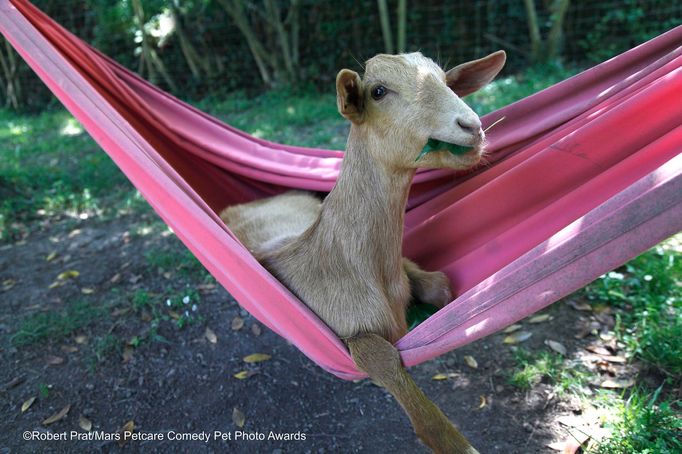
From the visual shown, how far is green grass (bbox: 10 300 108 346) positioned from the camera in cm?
292

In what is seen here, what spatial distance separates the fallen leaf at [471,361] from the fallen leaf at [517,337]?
0.68ft

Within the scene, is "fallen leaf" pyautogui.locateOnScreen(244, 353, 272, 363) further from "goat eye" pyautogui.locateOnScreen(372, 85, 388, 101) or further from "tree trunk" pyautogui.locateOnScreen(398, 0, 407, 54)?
"tree trunk" pyautogui.locateOnScreen(398, 0, 407, 54)

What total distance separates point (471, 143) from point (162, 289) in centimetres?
234

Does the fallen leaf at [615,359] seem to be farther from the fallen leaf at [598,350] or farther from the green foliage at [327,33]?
the green foliage at [327,33]

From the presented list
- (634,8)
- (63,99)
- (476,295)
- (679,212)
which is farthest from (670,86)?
(634,8)

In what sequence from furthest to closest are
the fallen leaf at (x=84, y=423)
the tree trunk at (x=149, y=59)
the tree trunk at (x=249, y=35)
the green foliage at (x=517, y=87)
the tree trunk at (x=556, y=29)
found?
the tree trunk at (x=149, y=59) → the tree trunk at (x=249, y=35) → the tree trunk at (x=556, y=29) → the green foliage at (x=517, y=87) → the fallen leaf at (x=84, y=423)

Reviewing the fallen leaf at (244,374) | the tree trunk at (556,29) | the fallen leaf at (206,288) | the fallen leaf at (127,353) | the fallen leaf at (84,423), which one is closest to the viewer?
the fallen leaf at (84,423)

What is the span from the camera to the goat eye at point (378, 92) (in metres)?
1.73

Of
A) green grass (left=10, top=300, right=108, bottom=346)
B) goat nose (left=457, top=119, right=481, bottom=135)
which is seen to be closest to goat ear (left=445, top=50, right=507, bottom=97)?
goat nose (left=457, top=119, right=481, bottom=135)

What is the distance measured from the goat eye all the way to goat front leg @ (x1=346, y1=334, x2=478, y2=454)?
794mm

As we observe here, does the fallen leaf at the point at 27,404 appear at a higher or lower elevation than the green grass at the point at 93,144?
higher

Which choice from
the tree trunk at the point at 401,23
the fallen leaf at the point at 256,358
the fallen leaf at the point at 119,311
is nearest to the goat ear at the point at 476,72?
the fallen leaf at the point at 256,358

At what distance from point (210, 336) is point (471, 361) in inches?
53.6

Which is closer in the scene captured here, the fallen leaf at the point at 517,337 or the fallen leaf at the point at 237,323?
the fallen leaf at the point at 517,337
